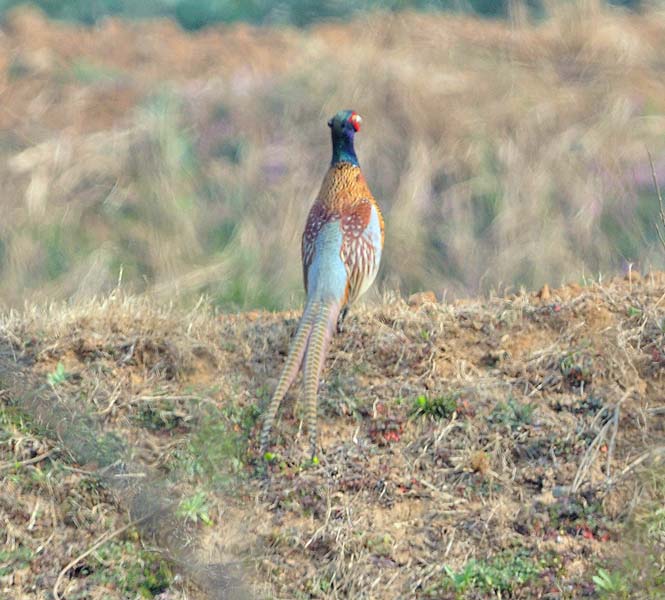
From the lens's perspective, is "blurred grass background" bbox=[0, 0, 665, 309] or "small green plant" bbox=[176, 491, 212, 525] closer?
"small green plant" bbox=[176, 491, 212, 525]

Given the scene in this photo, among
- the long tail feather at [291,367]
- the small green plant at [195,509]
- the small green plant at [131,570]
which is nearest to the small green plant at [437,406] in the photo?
the long tail feather at [291,367]

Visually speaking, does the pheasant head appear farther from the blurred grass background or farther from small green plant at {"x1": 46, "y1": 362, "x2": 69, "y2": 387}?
the blurred grass background

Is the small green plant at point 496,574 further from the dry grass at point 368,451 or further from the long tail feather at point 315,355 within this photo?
the long tail feather at point 315,355

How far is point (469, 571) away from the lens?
15.7 feet

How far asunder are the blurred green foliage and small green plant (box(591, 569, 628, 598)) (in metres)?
10.0

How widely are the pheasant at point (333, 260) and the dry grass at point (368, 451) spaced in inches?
7.1

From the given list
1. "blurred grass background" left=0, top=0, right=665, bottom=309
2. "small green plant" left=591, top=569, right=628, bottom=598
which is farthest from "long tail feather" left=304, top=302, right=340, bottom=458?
"blurred grass background" left=0, top=0, right=665, bottom=309

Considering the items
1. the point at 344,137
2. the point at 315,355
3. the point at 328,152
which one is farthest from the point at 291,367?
the point at 328,152

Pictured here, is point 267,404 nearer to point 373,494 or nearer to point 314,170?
point 373,494

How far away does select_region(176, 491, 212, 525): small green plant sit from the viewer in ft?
16.7

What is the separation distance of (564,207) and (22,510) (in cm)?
648

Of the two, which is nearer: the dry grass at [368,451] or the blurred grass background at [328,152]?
the dry grass at [368,451]

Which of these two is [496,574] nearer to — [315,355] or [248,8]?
[315,355]

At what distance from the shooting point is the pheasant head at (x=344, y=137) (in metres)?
6.84
